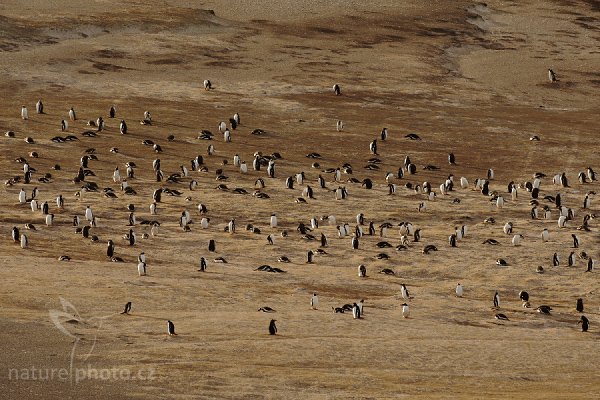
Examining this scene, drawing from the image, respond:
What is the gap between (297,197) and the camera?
53.2 meters

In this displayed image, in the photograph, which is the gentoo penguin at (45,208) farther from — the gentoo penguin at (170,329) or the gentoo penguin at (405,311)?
the gentoo penguin at (170,329)

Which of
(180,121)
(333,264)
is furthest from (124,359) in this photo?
(180,121)

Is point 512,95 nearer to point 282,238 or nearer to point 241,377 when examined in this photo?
point 282,238

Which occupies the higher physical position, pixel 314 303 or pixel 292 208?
pixel 314 303

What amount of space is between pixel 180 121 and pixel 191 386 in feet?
115

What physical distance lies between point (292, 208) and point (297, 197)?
4.92ft

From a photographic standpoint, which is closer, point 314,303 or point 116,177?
point 314,303

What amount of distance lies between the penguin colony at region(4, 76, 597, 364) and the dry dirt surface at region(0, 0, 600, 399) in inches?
6.4

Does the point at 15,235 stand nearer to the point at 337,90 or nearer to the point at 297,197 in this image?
the point at 297,197

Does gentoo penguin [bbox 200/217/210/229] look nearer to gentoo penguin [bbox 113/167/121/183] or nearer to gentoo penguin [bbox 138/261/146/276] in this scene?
gentoo penguin [bbox 113/167/121/183]

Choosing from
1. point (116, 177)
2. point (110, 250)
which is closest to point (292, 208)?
point (116, 177)

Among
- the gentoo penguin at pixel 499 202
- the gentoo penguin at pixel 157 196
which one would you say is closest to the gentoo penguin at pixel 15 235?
the gentoo penguin at pixel 157 196

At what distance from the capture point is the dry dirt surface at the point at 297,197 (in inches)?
1291

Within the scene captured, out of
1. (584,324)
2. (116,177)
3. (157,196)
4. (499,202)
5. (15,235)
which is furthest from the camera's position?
(116,177)
